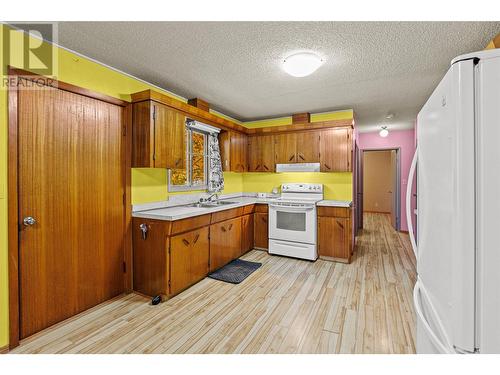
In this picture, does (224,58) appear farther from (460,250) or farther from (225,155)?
(460,250)

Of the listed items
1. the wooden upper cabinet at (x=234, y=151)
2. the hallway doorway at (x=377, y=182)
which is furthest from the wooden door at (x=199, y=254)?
the hallway doorway at (x=377, y=182)

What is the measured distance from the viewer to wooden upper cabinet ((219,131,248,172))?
4035 millimetres

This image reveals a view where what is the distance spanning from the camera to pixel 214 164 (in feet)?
12.9

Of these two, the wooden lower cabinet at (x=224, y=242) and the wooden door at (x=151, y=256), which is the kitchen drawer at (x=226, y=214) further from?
the wooden door at (x=151, y=256)

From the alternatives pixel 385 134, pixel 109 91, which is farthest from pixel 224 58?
pixel 385 134

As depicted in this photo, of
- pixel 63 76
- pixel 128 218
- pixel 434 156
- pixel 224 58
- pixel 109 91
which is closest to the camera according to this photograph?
pixel 434 156

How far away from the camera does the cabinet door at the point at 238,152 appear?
4148mm

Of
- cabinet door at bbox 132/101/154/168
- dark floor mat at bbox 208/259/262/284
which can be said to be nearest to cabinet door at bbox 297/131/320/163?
dark floor mat at bbox 208/259/262/284

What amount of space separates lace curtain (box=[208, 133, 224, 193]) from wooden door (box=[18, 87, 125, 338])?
1.48m

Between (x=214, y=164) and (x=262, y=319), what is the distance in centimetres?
245

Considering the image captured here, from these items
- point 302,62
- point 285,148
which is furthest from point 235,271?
point 302,62

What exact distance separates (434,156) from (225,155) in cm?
321

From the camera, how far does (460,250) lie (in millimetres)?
877

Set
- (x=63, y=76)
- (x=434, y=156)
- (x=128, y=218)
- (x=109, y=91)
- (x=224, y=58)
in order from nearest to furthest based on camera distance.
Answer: (x=434, y=156) < (x=63, y=76) < (x=224, y=58) < (x=109, y=91) < (x=128, y=218)
